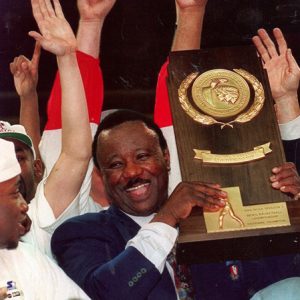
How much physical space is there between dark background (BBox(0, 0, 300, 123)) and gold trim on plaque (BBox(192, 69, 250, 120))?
0.23 metres

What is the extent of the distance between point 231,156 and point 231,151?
0.04 ft

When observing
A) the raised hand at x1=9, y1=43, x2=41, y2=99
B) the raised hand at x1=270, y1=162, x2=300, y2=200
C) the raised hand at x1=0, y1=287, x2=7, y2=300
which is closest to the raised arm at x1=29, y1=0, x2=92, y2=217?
the raised hand at x1=9, y1=43, x2=41, y2=99

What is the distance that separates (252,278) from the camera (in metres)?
1.58

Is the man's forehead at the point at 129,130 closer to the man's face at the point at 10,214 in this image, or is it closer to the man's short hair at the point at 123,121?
the man's short hair at the point at 123,121

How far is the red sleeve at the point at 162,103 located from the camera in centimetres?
178

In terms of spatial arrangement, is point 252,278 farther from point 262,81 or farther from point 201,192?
point 262,81

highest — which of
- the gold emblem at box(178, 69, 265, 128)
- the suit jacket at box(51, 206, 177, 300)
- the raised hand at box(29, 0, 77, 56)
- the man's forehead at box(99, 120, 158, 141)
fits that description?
the raised hand at box(29, 0, 77, 56)

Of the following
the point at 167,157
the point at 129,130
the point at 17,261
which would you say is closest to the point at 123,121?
the point at 129,130

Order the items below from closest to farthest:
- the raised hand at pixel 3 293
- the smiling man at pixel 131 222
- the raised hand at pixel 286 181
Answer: the raised hand at pixel 3 293, the smiling man at pixel 131 222, the raised hand at pixel 286 181

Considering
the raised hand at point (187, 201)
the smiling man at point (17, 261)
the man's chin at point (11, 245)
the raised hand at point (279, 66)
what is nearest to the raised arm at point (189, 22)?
the raised hand at point (279, 66)

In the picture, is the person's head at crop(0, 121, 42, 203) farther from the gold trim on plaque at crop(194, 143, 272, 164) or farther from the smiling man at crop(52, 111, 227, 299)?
the gold trim on plaque at crop(194, 143, 272, 164)

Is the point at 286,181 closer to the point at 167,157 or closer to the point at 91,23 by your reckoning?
the point at 167,157

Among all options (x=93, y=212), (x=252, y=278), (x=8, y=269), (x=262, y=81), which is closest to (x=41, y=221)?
(x=93, y=212)

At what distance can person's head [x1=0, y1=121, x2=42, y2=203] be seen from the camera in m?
1.68
